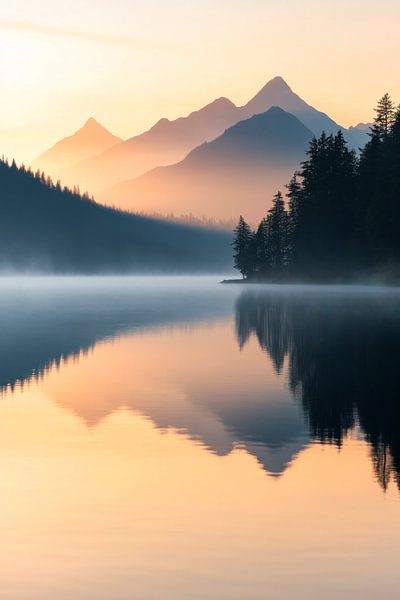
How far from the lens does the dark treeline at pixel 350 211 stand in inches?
5679

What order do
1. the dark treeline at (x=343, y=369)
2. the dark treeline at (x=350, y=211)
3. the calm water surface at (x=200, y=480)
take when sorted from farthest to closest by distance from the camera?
the dark treeline at (x=350, y=211)
the dark treeline at (x=343, y=369)
the calm water surface at (x=200, y=480)

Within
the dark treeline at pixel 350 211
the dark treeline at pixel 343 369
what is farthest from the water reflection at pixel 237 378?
the dark treeline at pixel 350 211

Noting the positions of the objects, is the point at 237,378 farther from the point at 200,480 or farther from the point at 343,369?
the point at 200,480

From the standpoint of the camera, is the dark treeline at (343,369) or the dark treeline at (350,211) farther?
the dark treeline at (350,211)

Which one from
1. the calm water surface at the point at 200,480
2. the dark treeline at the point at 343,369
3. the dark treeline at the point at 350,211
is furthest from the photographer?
the dark treeline at the point at 350,211

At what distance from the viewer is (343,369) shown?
122 ft

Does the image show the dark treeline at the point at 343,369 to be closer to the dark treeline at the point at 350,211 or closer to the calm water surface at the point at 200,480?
the calm water surface at the point at 200,480

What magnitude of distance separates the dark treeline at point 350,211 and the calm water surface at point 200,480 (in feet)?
345

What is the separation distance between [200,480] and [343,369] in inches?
790

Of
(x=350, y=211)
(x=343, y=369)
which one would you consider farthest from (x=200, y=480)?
(x=350, y=211)

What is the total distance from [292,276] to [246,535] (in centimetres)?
18309

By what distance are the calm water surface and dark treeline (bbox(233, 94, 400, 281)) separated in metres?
105

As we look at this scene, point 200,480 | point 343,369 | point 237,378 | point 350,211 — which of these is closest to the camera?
point 200,480

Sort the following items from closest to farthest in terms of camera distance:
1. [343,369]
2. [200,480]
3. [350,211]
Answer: [200,480] < [343,369] < [350,211]
